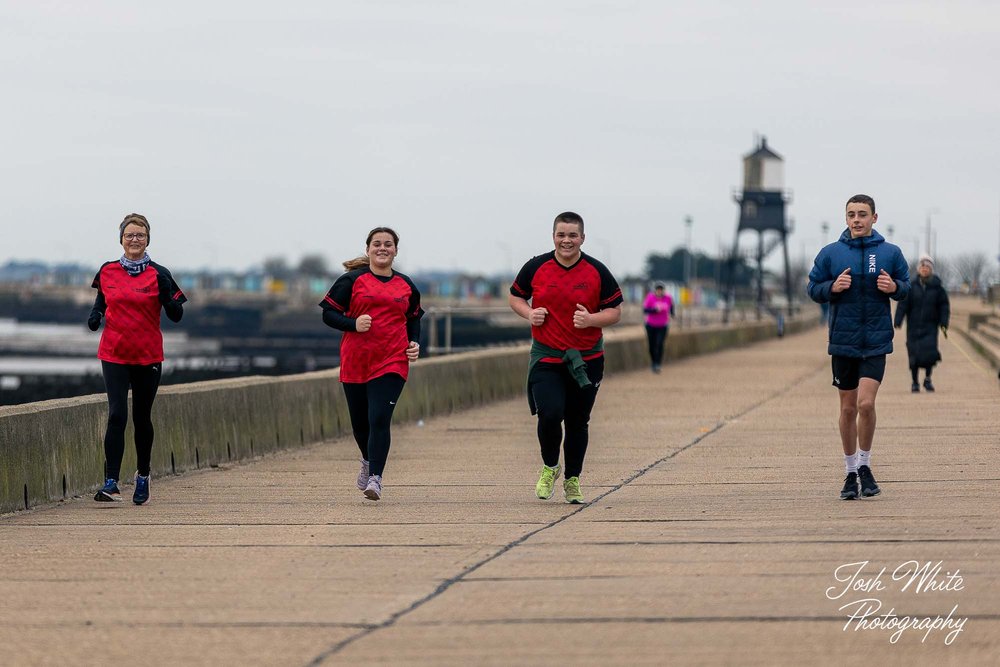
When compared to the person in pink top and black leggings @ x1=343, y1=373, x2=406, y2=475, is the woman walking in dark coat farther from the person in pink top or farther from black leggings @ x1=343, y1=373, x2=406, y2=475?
black leggings @ x1=343, y1=373, x2=406, y2=475

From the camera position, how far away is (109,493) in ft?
37.0

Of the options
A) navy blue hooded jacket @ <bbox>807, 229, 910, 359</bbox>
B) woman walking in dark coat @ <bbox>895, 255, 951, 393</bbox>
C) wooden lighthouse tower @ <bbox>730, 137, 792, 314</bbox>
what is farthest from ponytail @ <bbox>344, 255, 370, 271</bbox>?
wooden lighthouse tower @ <bbox>730, 137, 792, 314</bbox>

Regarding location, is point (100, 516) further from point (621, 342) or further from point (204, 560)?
point (621, 342)

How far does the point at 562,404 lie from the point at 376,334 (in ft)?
4.22

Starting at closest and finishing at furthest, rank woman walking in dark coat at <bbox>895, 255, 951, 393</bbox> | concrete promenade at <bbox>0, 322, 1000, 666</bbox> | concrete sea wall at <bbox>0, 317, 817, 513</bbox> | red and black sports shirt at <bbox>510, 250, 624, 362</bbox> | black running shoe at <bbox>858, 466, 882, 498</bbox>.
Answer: concrete promenade at <bbox>0, 322, 1000, 666</bbox> → red and black sports shirt at <bbox>510, 250, 624, 362</bbox> → black running shoe at <bbox>858, 466, 882, 498</bbox> → concrete sea wall at <bbox>0, 317, 817, 513</bbox> → woman walking in dark coat at <bbox>895, 255, 951, 393</bbox>

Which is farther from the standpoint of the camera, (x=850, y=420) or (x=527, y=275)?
(x=850, y=420)

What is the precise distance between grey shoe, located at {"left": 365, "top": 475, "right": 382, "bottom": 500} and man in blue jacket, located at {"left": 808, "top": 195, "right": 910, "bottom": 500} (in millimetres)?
2901

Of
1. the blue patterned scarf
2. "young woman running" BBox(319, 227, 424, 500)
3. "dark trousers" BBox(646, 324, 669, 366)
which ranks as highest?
the blue patterned scarf

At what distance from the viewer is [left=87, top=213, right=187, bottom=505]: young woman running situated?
10961 millimetres

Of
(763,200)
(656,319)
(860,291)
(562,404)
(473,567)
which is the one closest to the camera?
(473,567)

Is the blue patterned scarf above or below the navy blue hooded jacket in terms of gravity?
above

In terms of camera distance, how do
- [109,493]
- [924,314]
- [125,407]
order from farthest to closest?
[924,314] < [109,493] < [125,407]

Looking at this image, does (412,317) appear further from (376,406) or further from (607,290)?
(607,290)

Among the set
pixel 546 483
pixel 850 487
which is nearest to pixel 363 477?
pixel 546 483
